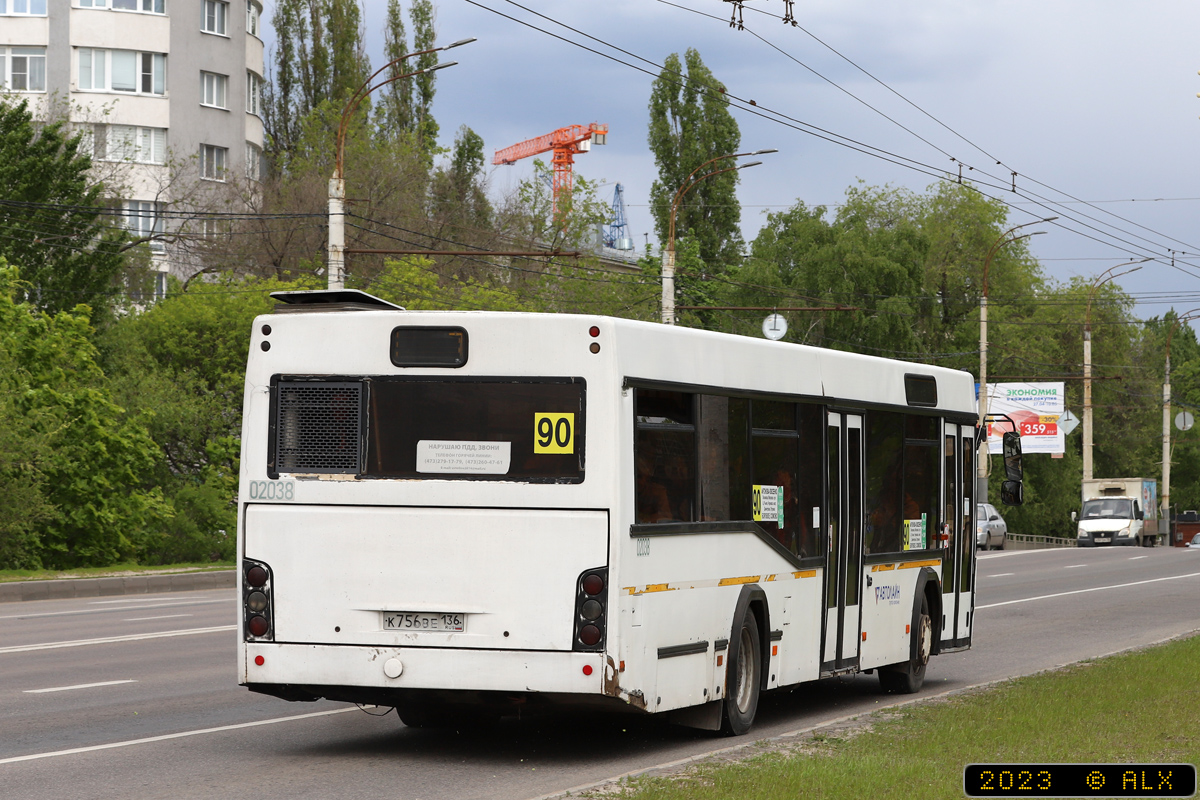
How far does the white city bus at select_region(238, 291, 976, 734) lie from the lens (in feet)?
31.4

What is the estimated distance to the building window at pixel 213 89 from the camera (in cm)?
6856

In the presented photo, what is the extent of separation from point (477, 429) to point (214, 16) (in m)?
63.1

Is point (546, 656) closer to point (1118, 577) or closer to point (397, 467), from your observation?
point (397, 467)

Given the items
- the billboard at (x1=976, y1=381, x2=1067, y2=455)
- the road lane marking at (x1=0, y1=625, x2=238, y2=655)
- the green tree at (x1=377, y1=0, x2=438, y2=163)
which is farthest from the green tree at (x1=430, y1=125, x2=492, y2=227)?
the road lane marking at (x1=0, y1=625, x2=238, y2=655)

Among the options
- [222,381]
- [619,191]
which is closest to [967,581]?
[222,381]

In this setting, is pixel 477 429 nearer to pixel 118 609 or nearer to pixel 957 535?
pixel 957 535

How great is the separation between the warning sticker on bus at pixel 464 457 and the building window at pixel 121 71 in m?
60.3

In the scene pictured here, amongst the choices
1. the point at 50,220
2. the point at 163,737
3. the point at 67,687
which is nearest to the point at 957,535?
the point at 163,737

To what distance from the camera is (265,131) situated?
78.0 m

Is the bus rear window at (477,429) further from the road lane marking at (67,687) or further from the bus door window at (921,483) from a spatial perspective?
the bus door window at (921,483)

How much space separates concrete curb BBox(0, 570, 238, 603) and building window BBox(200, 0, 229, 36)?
4233 cm

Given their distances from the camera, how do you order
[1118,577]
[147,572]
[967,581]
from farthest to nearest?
[1118,577] → [147,572] → [967,581]

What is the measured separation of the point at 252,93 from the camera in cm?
7250

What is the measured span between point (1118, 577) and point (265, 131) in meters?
51.8
